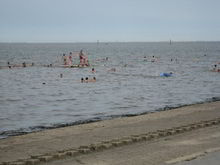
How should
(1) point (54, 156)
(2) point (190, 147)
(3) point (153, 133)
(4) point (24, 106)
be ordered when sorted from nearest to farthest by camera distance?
(1) point (54, 156) < (2) point (190, 147) < (3) point (153, 133) < (4) point (24, 106)

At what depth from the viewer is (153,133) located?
14.4 meters

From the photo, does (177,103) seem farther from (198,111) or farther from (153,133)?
(153,133)

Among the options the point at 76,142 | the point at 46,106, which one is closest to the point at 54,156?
the point at 76,142

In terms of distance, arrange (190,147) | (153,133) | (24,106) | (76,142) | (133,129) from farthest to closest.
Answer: (24,106)
(133,129)
(153,133)
(76,142)
(190,147)

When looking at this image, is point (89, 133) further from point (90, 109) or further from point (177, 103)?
point (177, 103)

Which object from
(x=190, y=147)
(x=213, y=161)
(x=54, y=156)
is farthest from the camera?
(x=190, y=147)

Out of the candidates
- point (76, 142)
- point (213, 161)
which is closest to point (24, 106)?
point (76, 142)

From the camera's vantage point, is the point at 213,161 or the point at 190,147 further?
the point at 190,147

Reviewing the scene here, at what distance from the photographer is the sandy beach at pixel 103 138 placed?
11459mm

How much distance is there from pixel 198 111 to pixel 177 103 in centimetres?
543

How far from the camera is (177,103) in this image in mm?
26359

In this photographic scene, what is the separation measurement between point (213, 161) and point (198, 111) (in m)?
11.4

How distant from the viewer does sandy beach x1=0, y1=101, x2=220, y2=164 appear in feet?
37.6

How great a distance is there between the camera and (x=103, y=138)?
46.0 ft
